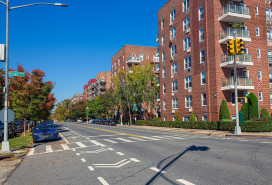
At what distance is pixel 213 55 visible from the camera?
2898 cm

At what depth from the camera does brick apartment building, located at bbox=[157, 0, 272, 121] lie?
94.5ft

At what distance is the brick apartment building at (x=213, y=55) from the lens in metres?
28.8

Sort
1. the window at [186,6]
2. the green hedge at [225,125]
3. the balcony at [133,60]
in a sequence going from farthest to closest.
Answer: the balcony at [133,60] → the window at [186,6] → the green hedge at [225,125]

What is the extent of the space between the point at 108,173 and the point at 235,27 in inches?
1101

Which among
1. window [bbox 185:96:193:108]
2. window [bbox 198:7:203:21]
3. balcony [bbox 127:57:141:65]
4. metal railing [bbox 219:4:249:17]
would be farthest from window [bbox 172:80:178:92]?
balcony [bbox 127:57:141:65]

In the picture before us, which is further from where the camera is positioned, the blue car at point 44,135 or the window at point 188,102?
the window at point 188,102

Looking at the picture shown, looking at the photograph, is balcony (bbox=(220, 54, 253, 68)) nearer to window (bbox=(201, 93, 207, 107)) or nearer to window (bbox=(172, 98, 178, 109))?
window (bbox=(201, 93, 207, 107))

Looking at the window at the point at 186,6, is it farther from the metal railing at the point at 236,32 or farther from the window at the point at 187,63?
the metal railing at the point at 236,32

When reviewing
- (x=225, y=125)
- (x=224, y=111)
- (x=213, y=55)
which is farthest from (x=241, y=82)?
(x=225, y=125)

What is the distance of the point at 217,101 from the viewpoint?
2827 cm

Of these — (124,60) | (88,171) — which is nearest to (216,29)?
(88,171)

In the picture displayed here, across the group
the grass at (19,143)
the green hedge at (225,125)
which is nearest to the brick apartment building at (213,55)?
the green hedge at (225,125)

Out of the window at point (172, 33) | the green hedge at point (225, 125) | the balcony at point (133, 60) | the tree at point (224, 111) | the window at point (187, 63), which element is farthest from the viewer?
the balcony at point (133, 60)

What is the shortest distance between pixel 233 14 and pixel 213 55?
5.27 meters
